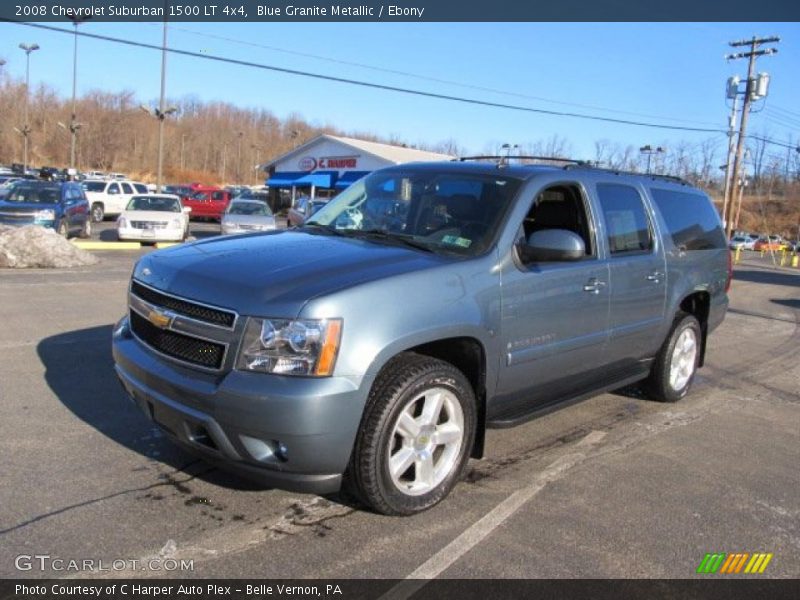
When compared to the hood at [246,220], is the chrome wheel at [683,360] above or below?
below

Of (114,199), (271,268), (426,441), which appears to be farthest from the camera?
(114,199)

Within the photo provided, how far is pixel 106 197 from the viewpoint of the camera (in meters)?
30.1

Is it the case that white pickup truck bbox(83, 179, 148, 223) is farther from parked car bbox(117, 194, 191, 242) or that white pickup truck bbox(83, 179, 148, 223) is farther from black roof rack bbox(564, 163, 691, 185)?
black roof rack bbox(564, 163, 691, 185)

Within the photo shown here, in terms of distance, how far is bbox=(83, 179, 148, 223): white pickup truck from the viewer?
29422mm

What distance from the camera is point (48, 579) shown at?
2.82m

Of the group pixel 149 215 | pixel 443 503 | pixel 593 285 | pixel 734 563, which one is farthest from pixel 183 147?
pixel 734 563

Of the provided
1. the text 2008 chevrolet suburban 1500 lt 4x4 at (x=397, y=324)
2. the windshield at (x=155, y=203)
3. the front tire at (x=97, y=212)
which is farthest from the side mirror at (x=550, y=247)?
the front tire at (x=97, y=212)

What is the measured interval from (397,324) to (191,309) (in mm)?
1016

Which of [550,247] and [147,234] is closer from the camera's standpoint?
[550,247]

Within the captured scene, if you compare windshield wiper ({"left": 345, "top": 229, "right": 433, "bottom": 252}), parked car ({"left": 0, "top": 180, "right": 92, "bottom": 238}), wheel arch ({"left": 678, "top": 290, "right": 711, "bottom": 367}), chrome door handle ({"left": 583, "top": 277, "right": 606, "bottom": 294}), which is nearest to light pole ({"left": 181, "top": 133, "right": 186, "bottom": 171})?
parked car ({"left": 0, "top": 180, "right": 92, "bottom": 238})

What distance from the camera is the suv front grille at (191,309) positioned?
10.5 ft

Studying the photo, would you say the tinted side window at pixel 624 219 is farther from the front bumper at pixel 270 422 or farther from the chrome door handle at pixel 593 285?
the front bumper at pixel 270 422

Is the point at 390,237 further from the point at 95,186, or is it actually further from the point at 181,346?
the point at 95,186

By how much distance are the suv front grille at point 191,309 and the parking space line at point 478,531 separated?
1.40m
